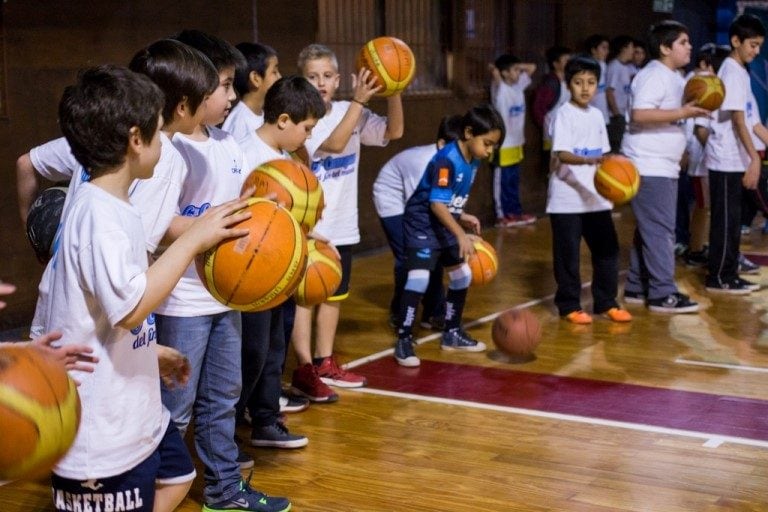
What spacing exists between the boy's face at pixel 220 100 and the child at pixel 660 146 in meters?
4.01

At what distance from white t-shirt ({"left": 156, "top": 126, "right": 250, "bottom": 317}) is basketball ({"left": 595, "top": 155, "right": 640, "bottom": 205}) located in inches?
135

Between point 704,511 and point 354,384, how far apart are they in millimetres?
2121

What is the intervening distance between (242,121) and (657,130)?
332 centimetres

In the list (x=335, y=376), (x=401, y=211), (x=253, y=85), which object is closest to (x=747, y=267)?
(x=401, y=211)

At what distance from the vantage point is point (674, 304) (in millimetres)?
7488

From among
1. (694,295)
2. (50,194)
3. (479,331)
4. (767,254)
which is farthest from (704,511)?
(767,254)

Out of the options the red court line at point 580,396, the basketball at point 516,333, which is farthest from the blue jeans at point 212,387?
the basketball at point 516,333

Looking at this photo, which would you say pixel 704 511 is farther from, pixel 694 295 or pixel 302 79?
pixel 694 295

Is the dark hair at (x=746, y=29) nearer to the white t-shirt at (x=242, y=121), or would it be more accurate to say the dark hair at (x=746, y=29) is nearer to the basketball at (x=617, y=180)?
the basketball at (x=617, y=180)

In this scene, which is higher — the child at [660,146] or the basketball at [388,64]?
the basketball at [388,64]

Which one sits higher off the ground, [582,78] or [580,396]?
[582,78]

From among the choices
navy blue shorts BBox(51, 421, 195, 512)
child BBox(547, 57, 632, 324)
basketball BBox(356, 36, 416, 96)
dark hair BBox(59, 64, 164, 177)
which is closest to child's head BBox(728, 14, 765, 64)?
child BBox(547, 57, 632, 324)

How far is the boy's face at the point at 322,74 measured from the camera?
217 inches

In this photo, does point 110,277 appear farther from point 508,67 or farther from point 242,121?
point 508,67
